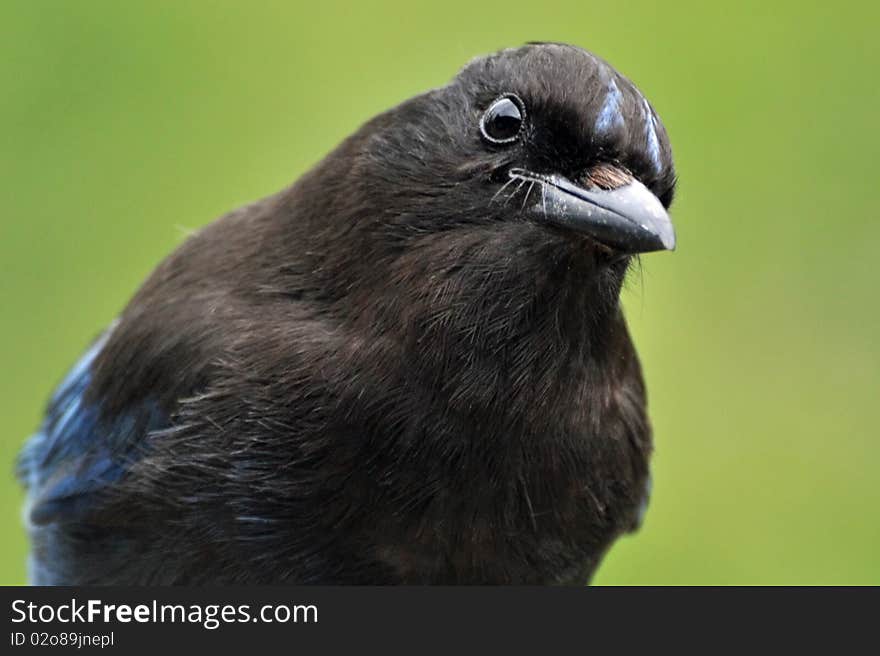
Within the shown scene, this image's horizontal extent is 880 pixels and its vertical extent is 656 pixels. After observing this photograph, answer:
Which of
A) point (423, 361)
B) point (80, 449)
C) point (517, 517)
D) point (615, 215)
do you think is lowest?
point (80, 449)

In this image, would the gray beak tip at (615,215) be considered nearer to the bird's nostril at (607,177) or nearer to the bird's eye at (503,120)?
the bird's nostril at (607,177)

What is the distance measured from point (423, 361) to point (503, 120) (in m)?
0.72

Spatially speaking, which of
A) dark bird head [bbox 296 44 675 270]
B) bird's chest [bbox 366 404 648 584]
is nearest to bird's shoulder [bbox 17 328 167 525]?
A: bird's chest [bbox 366 404 648 584]

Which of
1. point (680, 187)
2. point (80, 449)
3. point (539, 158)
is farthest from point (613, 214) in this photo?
point (680, 187)

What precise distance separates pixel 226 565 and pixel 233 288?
875 millimetres

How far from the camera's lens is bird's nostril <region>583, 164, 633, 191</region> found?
4.81 m

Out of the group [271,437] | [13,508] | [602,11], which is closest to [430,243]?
[271,437]

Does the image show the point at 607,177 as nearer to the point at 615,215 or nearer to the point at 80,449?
the point at 615,215

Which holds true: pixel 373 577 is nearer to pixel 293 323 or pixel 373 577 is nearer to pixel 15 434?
pixel 293 323

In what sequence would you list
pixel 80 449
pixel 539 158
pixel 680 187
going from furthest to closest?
1. pixel 680 187
2. pixel 80 449
3. pixel 539 158

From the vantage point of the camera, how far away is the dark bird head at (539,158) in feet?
15.7

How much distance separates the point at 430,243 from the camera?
5.08 meters

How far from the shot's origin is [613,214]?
4.74 m

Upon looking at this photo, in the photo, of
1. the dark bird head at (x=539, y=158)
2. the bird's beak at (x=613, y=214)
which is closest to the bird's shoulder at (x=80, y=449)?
the dark bird head at (x=539, y=158)
